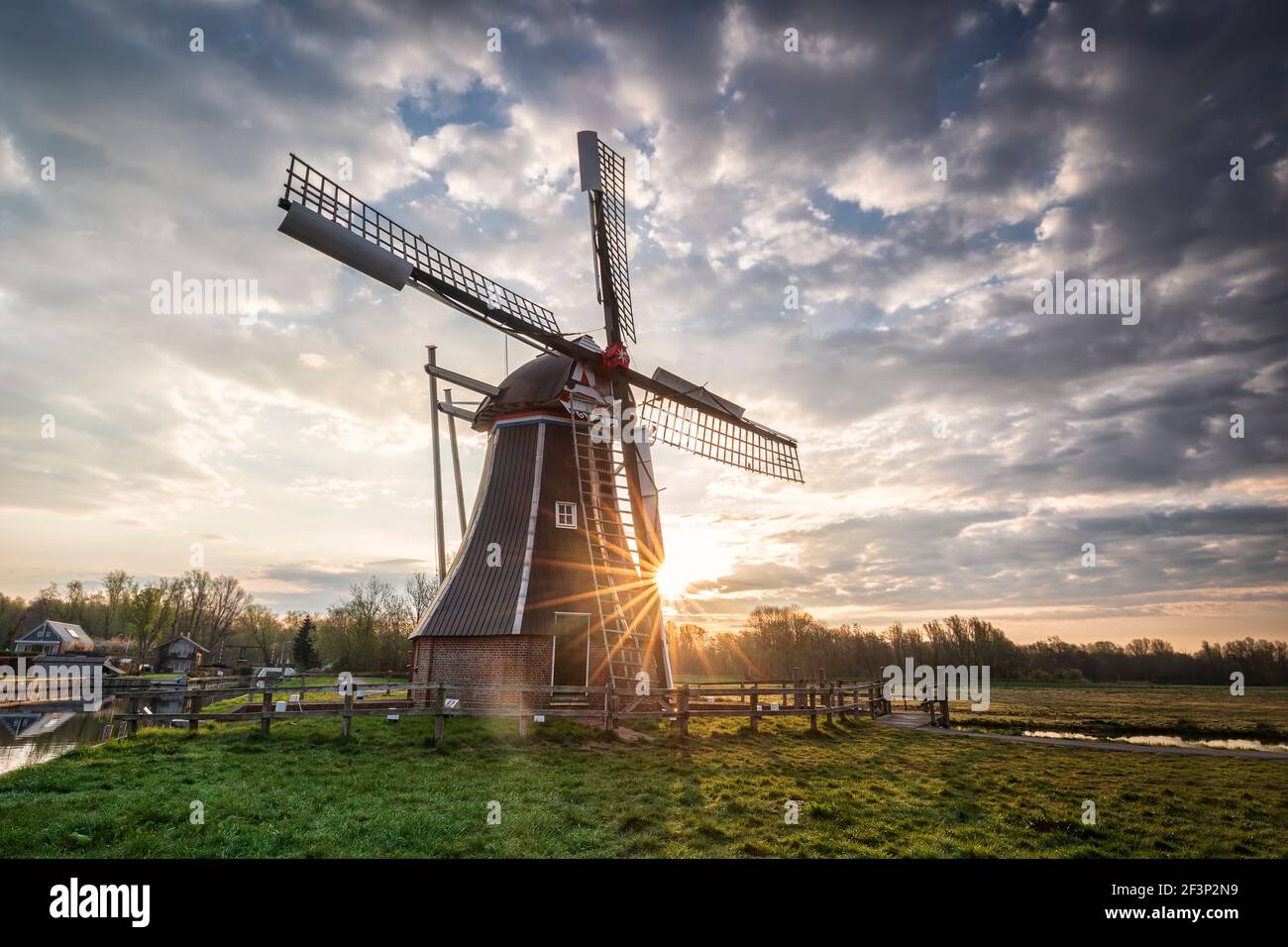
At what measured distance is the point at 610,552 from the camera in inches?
784

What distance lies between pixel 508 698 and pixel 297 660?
171 feet

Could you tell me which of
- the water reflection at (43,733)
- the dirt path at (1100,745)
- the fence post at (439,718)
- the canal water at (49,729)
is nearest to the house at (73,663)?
the canal water at (49,729)

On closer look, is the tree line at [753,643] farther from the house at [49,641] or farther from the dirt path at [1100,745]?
the dirt path at [1100,745]

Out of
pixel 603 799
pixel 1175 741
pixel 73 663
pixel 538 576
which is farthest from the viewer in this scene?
pixel 73 663

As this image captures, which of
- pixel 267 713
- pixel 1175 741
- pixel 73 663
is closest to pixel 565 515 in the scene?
pixel 267 713

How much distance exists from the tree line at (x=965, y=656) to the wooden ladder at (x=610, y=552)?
2295 inches

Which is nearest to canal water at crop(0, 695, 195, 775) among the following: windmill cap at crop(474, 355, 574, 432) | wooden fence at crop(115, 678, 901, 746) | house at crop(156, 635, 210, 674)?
wooden fence at crop(115, 678, 901, 746)

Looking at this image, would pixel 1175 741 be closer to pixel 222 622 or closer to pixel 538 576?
pixel 538 576

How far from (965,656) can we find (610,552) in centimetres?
8272

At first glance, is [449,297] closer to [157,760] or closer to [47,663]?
[157,760]

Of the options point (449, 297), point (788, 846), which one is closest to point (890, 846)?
point (788, 846)

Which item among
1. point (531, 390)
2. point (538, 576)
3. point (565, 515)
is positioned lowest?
point (538, 576)

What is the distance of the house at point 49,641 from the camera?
62.9m

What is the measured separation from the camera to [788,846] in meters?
7.46
